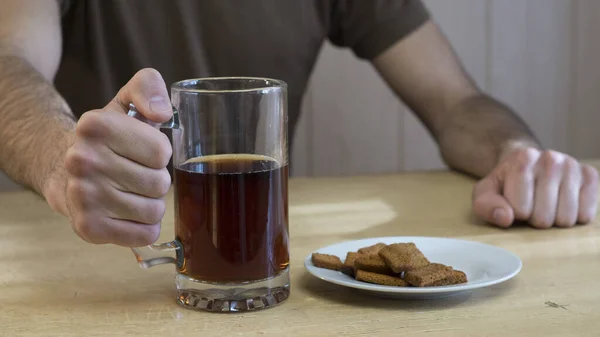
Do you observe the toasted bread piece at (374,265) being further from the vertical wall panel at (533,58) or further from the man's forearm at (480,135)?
the vertical wall panel at (533,58)

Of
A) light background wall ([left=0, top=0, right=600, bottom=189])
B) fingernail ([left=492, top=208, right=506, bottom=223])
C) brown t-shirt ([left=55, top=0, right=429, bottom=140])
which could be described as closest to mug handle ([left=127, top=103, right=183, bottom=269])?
fingernail ([left=492, top=208, right=506, bottom=223])

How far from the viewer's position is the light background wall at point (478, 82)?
2.48 metres

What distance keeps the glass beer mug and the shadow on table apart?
64mm

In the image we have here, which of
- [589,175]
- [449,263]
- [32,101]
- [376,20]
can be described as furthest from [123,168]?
[376,20]

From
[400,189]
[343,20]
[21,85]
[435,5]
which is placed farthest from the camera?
[435,5]

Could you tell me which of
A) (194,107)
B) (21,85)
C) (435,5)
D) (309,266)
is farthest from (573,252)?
(435,5)

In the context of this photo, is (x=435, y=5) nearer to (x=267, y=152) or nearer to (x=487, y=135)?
(x=487, y=135)

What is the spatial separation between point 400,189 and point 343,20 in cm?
67

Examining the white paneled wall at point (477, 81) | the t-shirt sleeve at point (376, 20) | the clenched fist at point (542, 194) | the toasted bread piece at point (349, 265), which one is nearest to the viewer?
the toasted bread piece at point (349, 265)

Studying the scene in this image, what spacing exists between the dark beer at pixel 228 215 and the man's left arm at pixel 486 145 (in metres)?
0.45

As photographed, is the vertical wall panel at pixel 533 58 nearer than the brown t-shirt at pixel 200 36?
No

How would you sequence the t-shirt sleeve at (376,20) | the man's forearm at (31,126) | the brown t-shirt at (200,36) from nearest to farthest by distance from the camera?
the man's forearm at (31,126) → the brown t-shirt at (200,36) → the t-shirt sleeve at (376,20)

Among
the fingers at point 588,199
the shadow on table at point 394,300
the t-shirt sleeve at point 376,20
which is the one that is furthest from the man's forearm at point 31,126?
the t-shirt sleeve at point 376,20

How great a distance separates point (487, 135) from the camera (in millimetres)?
1585
